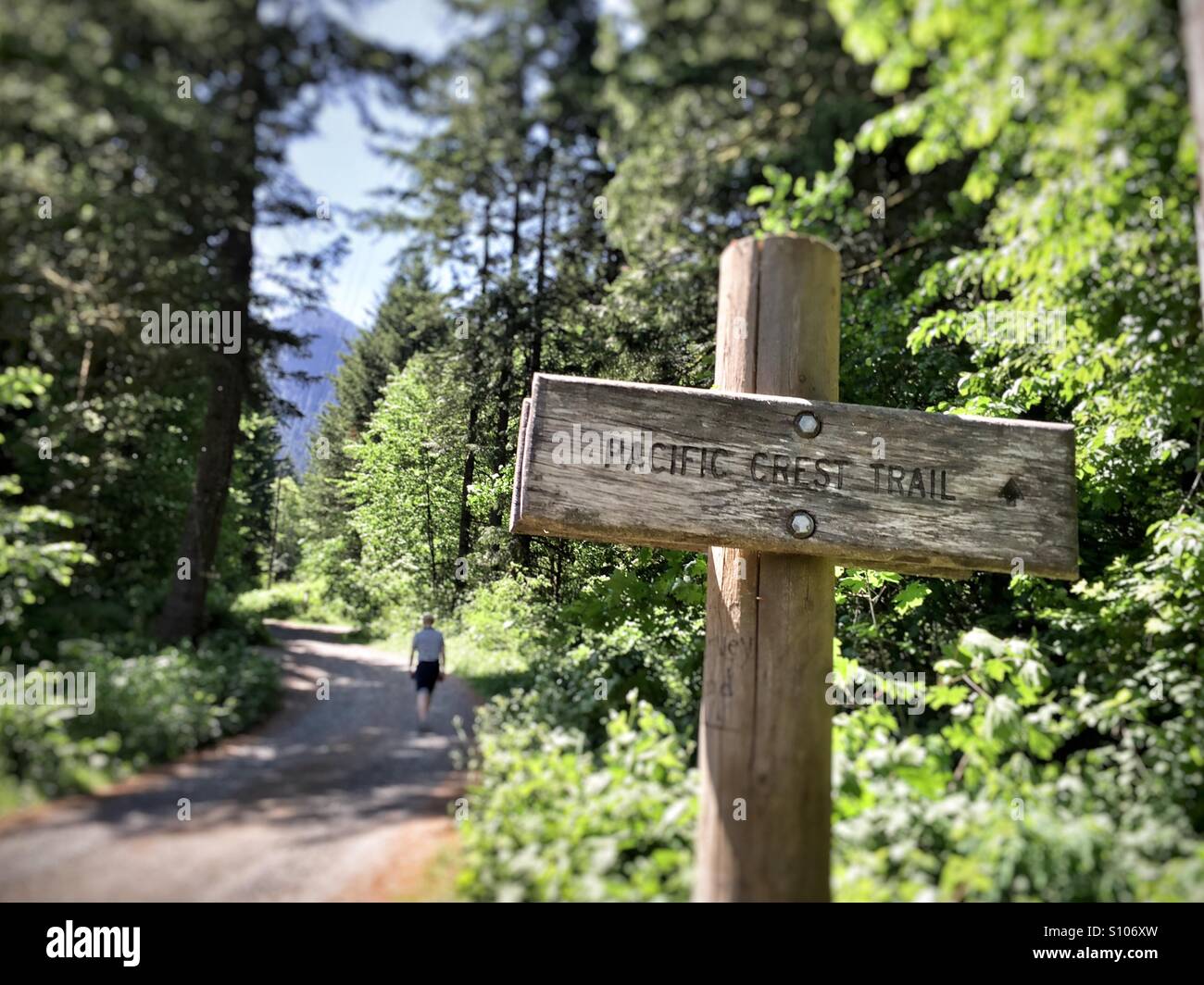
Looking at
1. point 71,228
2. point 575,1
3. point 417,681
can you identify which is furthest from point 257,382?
point 575,1

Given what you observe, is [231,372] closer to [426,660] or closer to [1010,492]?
[426,660]

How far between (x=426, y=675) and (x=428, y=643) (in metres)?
0.11

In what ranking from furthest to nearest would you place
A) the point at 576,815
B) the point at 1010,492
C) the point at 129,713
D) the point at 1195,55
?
the point at 1010,492, the point at 576,815, the point at 129,713, the point at 1195,55

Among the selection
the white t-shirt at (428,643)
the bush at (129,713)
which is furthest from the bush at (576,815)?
the bush at (129,713)

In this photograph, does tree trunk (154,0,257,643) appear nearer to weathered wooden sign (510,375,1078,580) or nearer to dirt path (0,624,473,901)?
dirt path (0,624,473,901)

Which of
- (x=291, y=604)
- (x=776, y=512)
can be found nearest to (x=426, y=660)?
(x=291, y=604)

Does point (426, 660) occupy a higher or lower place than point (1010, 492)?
lower

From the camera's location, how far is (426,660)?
255 cm

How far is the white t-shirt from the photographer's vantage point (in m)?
2.56

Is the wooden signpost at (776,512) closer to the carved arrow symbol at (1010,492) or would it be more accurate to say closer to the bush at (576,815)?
the carved arrow symbol at (1010,492)

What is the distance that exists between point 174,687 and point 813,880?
1792mm

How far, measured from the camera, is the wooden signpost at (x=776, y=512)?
7.20ft

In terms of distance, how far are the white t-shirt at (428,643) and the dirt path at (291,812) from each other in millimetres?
70
